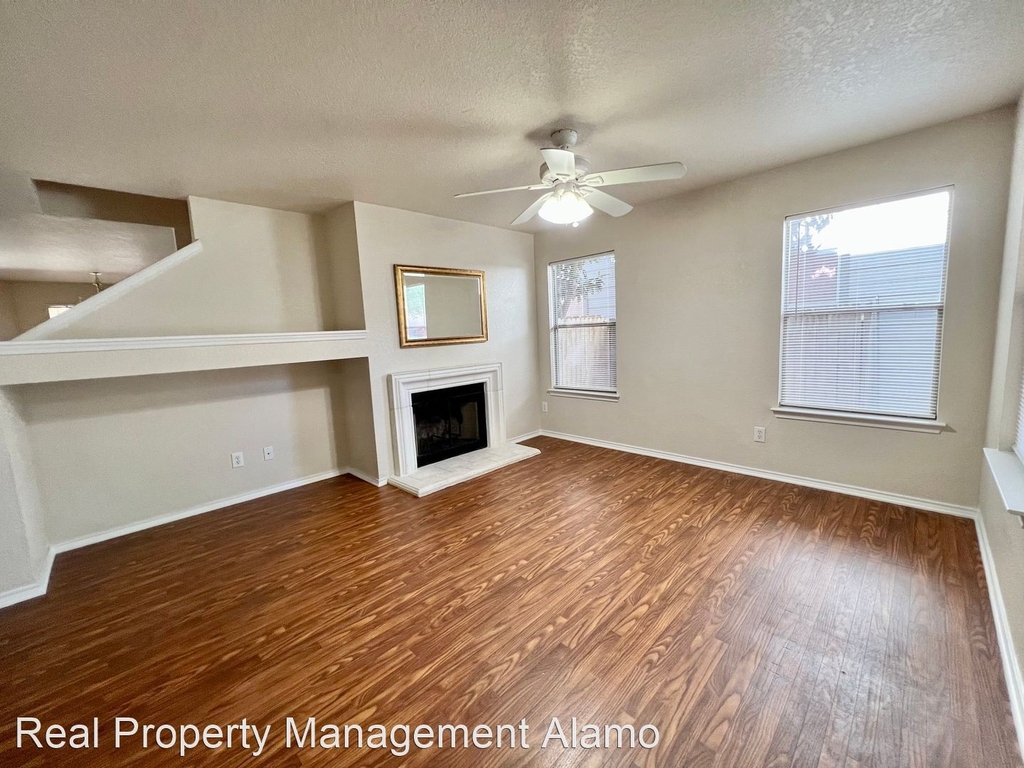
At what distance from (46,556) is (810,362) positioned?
5.39 m

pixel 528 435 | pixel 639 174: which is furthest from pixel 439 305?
pixel 639 174

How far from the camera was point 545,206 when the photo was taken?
8.11ft

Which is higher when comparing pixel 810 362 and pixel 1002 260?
pixel 1002 260

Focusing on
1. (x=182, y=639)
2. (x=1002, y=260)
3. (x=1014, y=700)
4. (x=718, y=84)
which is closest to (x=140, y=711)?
(x=182, y=639)

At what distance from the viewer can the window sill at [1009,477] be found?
1342 millimetres

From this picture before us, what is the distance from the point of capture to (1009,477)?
5.35ft

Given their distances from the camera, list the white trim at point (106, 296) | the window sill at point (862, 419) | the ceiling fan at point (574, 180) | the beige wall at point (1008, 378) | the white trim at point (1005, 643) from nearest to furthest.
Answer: the white trim at point (1005, 643) < the beige wall at point (1008, 378) < the ceiling fan at point (574, 180) < the white trim at point (106, 296) < the window sill at point (862, 419)

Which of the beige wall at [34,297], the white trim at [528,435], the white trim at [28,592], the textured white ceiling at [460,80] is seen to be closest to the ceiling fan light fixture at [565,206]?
the textured white ceiling at [460,80]

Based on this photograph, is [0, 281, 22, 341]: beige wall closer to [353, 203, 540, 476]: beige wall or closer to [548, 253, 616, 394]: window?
[353, 203, 540, 476]: beige wall

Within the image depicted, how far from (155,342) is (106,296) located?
637 millimetres

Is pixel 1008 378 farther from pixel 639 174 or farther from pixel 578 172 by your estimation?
pixel 578 172

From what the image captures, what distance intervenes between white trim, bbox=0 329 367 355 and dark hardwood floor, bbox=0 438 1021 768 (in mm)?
1347

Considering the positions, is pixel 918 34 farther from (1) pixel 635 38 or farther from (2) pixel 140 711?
(2) pixel 140 711

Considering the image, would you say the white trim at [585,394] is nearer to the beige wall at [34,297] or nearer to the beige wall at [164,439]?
the beige wall at [164,439]
